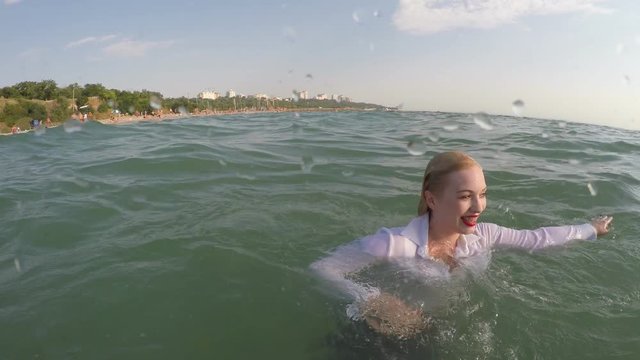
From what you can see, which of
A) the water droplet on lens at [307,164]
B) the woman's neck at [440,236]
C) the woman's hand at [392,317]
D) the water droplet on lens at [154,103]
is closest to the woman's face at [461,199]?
the woman's neck at [440,236]

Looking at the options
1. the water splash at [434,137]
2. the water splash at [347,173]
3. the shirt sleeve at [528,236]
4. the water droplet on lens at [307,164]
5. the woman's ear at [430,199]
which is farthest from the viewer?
the water splash at [434,137]

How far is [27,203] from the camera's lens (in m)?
5.77

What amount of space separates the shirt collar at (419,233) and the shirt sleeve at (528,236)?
0.68m

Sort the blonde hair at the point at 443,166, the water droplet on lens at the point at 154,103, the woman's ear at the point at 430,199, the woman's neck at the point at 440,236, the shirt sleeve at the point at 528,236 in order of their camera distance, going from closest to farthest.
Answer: the blonde hair at the point at 443,166, the woman's ear at the point at 430,199, the woman's neck at the point at 440,236, the shirt sleeve at the point at 528,236, the water droplet on lens at the point at 154,103

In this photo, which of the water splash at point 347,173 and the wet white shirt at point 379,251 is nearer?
the wet white shirt at point 379,251

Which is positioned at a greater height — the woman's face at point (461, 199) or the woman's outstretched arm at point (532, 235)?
the woman's face at point (461, 199)

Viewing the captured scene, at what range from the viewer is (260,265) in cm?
400

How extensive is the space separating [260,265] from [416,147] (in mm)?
8472

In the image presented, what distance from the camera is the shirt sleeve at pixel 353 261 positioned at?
3070mm

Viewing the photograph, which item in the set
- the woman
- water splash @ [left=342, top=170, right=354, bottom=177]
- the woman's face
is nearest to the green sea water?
water splash @ [left=342, top=170, right=354, bottom=177]

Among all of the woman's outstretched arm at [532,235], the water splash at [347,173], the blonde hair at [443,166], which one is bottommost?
the water splash at [347,173]

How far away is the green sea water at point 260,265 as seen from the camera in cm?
289

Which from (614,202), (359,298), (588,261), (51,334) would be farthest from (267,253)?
(614,202)

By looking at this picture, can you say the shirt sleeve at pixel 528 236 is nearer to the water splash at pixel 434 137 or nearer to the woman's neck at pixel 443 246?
the woman's neck at pixel 443 246
